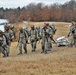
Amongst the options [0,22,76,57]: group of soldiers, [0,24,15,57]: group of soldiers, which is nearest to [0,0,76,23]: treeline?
[0,22,76,57]: group of soldiers

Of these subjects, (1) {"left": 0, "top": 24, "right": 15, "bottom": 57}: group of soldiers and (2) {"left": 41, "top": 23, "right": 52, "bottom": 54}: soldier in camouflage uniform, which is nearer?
(1) {"left": 0, "top": 24, "right": 15, "bottom": 57}: group of soldiers

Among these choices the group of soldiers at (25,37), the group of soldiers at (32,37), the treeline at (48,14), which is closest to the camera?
the group of soldiers at (25,37)

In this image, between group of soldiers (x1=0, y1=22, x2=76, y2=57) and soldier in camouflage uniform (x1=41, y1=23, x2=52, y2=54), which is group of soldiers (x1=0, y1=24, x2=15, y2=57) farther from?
soldier in camouflage uniform (x1=41, y1=23, x2=52, y2=54)

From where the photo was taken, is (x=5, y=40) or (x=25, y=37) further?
(x=25, y=37)

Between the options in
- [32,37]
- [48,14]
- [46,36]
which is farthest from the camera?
[48,14]

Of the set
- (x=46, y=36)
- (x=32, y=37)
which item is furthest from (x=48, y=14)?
(x=46, y=36)

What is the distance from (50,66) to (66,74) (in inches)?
76.5

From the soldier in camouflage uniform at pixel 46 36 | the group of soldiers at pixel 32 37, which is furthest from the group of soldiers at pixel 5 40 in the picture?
the soldier in camouflage uniform at pixel 46 36

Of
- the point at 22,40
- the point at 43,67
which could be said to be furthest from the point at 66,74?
the point at 22,40

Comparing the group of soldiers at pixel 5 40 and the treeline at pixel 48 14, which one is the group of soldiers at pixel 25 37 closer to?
the group of soldiers at pixel 5 40

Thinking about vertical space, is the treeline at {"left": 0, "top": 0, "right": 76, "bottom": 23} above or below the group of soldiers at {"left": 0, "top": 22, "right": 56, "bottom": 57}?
below

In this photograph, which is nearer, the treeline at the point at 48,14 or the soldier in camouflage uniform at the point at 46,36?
the soldier in camouflage uniform at the point at 46,36

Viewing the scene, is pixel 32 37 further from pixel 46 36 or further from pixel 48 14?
pixel 48 14

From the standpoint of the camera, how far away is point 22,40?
26.4m
